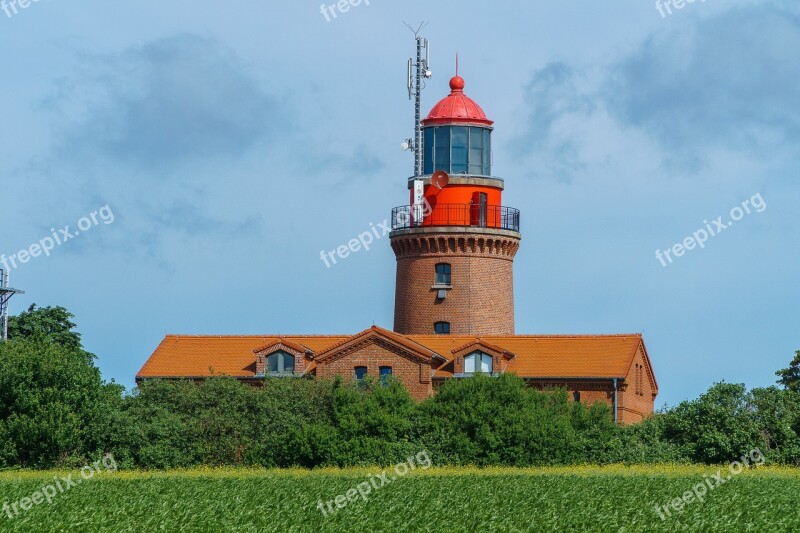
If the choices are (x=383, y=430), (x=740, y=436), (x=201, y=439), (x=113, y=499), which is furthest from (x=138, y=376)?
(x=113, y=499)

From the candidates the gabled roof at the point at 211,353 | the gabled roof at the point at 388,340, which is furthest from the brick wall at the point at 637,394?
the gabled roof at the point at 211,353

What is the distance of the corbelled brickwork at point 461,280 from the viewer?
3071 inches

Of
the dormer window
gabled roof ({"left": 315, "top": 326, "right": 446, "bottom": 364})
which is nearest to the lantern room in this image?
gabled roof ({"left": 315, "top": 326, "right": 446, "bottom": 364})

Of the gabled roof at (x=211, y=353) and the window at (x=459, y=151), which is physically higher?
the window at (x=459, y=151)

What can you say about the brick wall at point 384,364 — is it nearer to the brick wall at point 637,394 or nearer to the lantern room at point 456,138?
the brick wall at point 637,394

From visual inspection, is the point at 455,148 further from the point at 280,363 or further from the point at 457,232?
the point at 280,363

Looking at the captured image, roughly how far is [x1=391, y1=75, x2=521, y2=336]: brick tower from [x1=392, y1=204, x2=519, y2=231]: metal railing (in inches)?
1.9

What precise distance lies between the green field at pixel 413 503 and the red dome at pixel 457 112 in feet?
82.1

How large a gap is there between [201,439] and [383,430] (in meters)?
7.84

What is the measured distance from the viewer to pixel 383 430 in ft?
216

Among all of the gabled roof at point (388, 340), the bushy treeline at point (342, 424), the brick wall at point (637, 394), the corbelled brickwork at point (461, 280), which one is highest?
the corbelled brickwork at point (461, 280)

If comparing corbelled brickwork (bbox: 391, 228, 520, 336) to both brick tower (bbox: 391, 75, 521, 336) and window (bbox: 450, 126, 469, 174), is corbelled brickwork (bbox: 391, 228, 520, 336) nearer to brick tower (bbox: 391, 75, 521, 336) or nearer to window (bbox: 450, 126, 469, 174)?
brick tower (bbox: 391, 75, 521, 336)

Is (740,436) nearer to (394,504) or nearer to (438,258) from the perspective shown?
(438,258)

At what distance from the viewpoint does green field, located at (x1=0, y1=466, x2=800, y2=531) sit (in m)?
38.5
